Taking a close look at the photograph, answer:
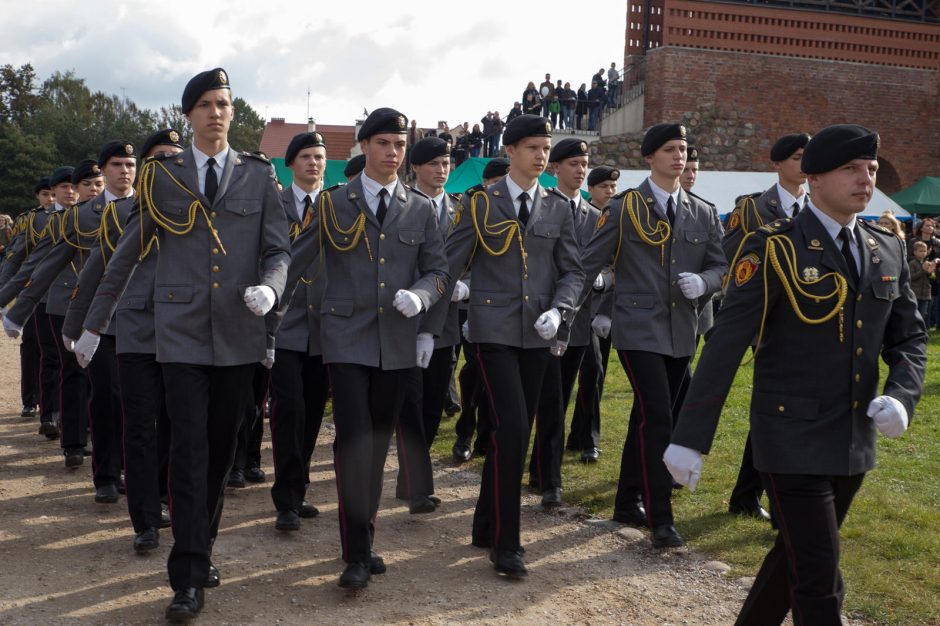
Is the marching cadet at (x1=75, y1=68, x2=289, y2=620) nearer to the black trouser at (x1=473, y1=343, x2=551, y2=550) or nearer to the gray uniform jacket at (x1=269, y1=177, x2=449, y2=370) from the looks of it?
the gray uniform jacket at (x1=269, y1=177, x2=449, y2=370)

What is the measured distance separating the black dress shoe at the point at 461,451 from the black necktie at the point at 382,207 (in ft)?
10.6

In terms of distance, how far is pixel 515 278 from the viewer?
5.97 meters

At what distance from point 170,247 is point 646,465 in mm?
2904

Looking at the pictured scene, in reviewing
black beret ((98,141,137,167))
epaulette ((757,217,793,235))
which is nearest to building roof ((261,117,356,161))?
black beret ((98,141,137,167))

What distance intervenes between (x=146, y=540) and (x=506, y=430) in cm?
206

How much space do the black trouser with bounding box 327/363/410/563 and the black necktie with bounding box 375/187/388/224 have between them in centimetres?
79

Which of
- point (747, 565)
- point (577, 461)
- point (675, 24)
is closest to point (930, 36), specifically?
point (675, 24)

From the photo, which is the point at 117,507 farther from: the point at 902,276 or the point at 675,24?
the point at 675,24

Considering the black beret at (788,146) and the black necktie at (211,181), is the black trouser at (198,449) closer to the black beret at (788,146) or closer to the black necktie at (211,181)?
the black necktie at (211,181)

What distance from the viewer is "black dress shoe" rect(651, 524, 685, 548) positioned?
5941 mm

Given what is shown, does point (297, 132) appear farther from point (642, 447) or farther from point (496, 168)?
point (642, 447)

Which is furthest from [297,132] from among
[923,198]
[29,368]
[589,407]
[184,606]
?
[184,606]

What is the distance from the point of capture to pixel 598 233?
648cm

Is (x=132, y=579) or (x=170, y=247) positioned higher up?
(x=170, y=247)
